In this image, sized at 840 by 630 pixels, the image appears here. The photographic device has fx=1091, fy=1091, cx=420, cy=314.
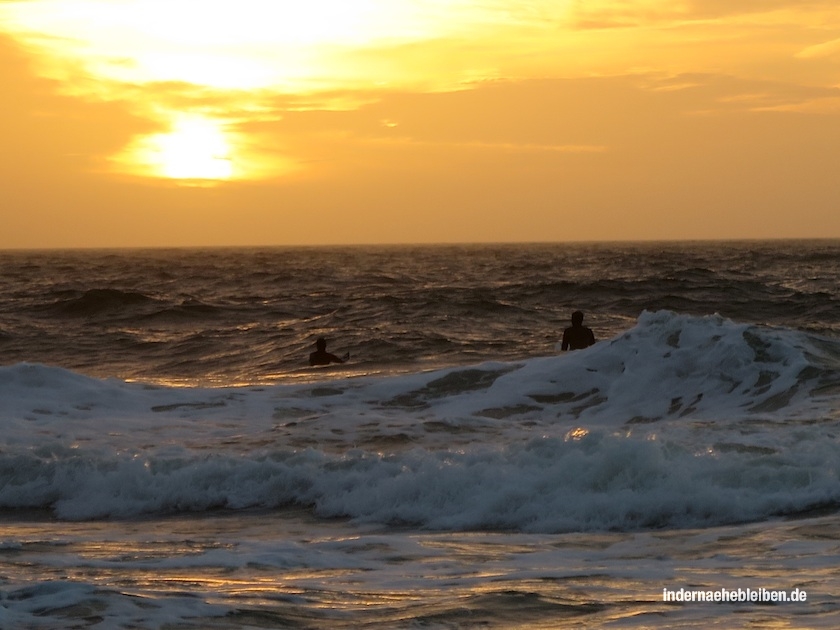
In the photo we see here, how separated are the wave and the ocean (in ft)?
0.11

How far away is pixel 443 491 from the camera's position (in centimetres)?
972

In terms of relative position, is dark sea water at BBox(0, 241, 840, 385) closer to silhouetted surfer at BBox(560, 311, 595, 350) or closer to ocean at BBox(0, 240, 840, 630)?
ocean at BBox(0, 240, 840, 630)

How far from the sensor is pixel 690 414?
1360 cm

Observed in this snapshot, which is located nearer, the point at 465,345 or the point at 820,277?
the point at 465,345

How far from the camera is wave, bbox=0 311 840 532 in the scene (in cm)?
933

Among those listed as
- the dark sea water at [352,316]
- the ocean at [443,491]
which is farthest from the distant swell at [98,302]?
the ocean at [443,491]

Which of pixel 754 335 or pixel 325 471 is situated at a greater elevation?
pixel 754 335

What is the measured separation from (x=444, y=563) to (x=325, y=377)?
11347 millimetres

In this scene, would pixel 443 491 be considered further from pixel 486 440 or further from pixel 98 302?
pixel 98 302

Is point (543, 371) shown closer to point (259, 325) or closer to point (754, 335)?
point (754, 335)

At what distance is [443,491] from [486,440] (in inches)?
107

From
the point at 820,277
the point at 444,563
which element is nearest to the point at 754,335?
the point at 444,563

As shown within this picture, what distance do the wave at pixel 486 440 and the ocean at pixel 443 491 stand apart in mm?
34

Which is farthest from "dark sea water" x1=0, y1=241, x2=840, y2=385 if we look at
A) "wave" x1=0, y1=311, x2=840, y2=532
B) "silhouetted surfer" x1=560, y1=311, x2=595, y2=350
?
"wave" x1=0, y1=311, x2=840, y2=532
